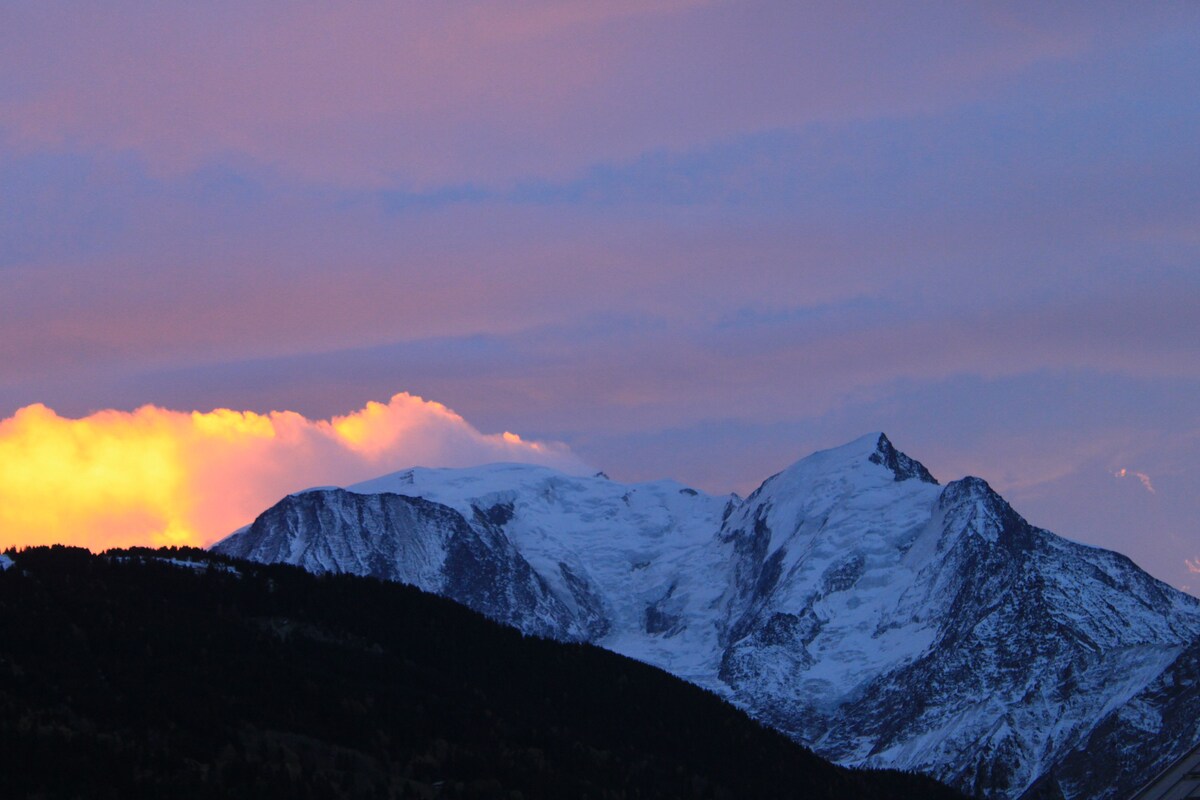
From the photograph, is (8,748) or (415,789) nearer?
(8,748)

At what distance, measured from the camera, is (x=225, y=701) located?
190 metres

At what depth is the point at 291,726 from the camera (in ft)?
629

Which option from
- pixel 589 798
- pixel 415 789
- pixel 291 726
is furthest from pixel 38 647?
pixel 589 798

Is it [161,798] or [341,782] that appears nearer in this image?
[161,798]

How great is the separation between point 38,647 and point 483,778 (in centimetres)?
4093

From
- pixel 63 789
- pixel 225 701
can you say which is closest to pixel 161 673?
pixel 225 701

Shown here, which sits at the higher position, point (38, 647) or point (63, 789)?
point (38, 647)

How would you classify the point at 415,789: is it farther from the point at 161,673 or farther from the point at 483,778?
the point at 161,673

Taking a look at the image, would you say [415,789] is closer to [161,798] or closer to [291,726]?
[291,726]

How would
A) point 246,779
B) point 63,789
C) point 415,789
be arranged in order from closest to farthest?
point 63,789 → point 246,779 → point 415,789

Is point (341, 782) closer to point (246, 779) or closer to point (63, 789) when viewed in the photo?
point (246, 779)

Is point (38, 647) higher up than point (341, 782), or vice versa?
point (38, 647)

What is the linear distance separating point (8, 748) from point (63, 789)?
693cm

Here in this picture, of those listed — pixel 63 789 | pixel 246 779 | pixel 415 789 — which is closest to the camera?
pixel 63 789
